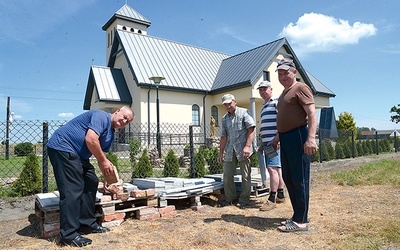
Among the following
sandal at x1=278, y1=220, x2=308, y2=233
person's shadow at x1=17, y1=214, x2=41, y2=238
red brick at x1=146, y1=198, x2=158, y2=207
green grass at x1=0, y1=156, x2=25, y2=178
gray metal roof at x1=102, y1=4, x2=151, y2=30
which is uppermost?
gray metal roof at x1=102, y1=4, x2=151, y2=30

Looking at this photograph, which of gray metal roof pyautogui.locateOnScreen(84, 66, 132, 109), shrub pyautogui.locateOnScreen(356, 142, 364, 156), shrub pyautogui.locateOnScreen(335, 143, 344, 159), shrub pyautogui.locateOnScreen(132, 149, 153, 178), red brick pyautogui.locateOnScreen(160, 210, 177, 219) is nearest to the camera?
red brick pyautogui.locateOnScreen(160, 210, 177, 219)

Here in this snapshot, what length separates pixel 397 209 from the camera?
4008 mm

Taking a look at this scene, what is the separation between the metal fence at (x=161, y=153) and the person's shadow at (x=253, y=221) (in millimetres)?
2522

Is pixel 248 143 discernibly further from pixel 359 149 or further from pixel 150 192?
pixel 359 149

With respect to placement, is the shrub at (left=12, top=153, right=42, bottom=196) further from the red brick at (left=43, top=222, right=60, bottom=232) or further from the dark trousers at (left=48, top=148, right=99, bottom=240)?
the dark trousers at (left=48, top=148, right=99, bottom=240)

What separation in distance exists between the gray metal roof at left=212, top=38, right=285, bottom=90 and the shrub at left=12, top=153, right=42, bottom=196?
1432 centimetres

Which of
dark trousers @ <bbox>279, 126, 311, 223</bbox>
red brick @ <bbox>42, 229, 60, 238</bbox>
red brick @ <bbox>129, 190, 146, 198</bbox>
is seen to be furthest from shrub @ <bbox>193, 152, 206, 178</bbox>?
red brick @ <bbox>42, 229, 60, 238</bbox>

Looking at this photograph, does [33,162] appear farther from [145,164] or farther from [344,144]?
[344,144]

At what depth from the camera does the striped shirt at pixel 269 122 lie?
4.36 meters

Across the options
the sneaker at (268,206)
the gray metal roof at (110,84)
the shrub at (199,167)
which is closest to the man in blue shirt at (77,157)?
the sneaker at (268,206)

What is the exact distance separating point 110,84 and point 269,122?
1519 centimetres

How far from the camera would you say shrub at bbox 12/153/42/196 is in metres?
4.91

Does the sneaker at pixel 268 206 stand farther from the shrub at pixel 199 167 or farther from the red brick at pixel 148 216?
the shrub at pixel 199 167

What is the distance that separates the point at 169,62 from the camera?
19594 mm
